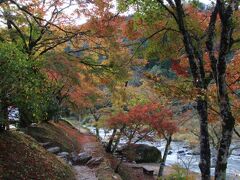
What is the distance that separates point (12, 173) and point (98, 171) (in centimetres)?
638

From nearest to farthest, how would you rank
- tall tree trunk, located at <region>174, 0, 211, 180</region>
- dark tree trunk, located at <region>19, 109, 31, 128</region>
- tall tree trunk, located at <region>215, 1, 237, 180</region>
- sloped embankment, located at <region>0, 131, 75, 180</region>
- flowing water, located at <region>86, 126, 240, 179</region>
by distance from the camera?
tall tree trunk, located at <region>215, 1, 237, 180</region>, tall tree trunk, located at <region>174, 0, 211, 180</region>, dark tree trunk, located at <region>19, 109, 31, 128</region>, sloped embankment, located at <region>0, 131, 75, 180</region>, flowing water, located at <region>86, 126, 240, 179</region>

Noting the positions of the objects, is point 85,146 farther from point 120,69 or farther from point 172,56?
point 172,56

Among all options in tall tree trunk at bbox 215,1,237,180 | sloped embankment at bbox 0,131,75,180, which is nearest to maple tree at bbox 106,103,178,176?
sloped embankment at bbox 0,131,75,180

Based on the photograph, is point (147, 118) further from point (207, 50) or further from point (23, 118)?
point (207, 50)

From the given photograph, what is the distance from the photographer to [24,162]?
33.6 ft

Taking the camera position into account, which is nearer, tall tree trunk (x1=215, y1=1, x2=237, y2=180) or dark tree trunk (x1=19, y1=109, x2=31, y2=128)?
tall tree trunk (x1=215, y1=1, x2=237, y2=180)

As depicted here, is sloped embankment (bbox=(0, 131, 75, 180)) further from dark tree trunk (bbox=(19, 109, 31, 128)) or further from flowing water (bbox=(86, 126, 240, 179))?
flowing water (bbox=(86, 126, 240, 179))

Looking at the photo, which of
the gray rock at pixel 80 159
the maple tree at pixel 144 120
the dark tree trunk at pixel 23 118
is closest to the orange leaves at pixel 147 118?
the maple tree at pixel 144 120

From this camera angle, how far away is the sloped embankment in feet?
31.0

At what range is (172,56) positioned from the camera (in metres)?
11.3

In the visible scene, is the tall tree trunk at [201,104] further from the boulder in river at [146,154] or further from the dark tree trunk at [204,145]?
the boulder in river at [146,154]

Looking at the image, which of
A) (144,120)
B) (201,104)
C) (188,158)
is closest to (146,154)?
(188,158)

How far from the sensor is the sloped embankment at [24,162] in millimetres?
9453

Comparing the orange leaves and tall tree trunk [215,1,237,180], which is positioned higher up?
tall tree trunk [215,1,237,180]
